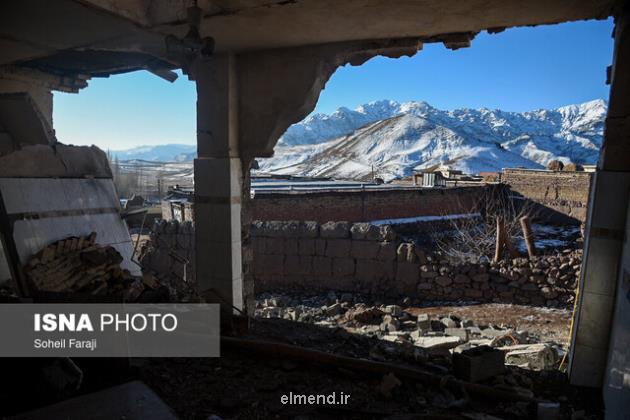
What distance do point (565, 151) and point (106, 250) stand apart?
61560 millimetres

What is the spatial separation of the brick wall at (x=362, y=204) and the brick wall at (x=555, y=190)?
410 cm

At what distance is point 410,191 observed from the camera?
17797 millimetres

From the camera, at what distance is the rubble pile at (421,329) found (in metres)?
5.35

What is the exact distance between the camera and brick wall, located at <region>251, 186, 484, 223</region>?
568 inches

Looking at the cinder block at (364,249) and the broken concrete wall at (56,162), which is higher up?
the broken concrete wall at (56,162)

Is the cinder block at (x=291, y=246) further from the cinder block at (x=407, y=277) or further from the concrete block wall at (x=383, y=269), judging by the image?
the cinder block at (x=407, y=277)

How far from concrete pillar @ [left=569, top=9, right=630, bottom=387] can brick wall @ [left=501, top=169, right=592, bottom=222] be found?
62.2 ft

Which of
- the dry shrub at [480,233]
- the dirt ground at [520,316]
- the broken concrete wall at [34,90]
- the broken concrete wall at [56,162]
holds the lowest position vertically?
the dirt ground at [520,316]

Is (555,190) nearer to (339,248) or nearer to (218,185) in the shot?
(339,248)

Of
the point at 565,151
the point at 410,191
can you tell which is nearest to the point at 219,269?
the point at 410,191

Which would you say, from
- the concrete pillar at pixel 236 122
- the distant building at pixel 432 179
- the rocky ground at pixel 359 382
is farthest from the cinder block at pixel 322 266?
the distant building at pixel 432 179

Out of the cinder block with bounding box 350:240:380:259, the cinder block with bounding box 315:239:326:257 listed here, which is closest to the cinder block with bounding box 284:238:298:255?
the cinder block with bounding box 315:239:326:257

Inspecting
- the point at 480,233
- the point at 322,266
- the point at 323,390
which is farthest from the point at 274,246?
the point at 480,233

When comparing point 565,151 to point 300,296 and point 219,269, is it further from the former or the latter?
point 219,269
